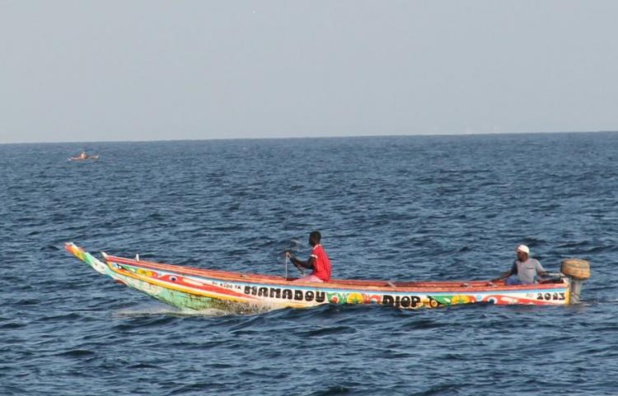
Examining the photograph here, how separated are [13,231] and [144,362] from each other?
27.3 meters

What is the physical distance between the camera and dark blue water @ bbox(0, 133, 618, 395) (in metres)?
20.5

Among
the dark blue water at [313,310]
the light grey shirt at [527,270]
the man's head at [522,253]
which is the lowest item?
the dark blue water at [313,310]

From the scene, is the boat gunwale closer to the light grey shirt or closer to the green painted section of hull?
the light grey shirt

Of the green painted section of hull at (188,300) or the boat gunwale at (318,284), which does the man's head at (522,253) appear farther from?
the green painted section of hull at (188,300)

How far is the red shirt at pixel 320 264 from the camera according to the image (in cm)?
2684

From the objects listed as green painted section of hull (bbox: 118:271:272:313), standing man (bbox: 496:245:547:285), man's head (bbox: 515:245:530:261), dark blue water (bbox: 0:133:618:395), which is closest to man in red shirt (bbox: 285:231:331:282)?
dark blue water (bbox: 0:133:618:395)

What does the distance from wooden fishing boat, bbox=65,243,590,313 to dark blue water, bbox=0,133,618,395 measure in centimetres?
40

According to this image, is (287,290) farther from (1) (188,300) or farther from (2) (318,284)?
(1) (188,300)

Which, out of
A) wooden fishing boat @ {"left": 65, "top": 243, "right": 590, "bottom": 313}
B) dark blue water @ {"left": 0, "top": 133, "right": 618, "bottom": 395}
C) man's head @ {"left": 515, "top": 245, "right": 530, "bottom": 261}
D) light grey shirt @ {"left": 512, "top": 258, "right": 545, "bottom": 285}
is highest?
man's head @ {"left": 515, "top": 245, "right": 530, "bottom": 261}

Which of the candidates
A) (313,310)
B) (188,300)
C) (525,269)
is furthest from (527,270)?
(188,300)

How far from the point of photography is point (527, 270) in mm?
27078

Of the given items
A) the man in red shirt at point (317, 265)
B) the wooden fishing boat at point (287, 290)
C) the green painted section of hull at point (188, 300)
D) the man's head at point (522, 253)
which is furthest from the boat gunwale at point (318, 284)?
the man's head at point (522, 253)

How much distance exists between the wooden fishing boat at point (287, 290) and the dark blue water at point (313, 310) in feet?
1.32

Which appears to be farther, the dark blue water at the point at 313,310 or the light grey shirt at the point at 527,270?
the light grey shirt at the point at 527,270
